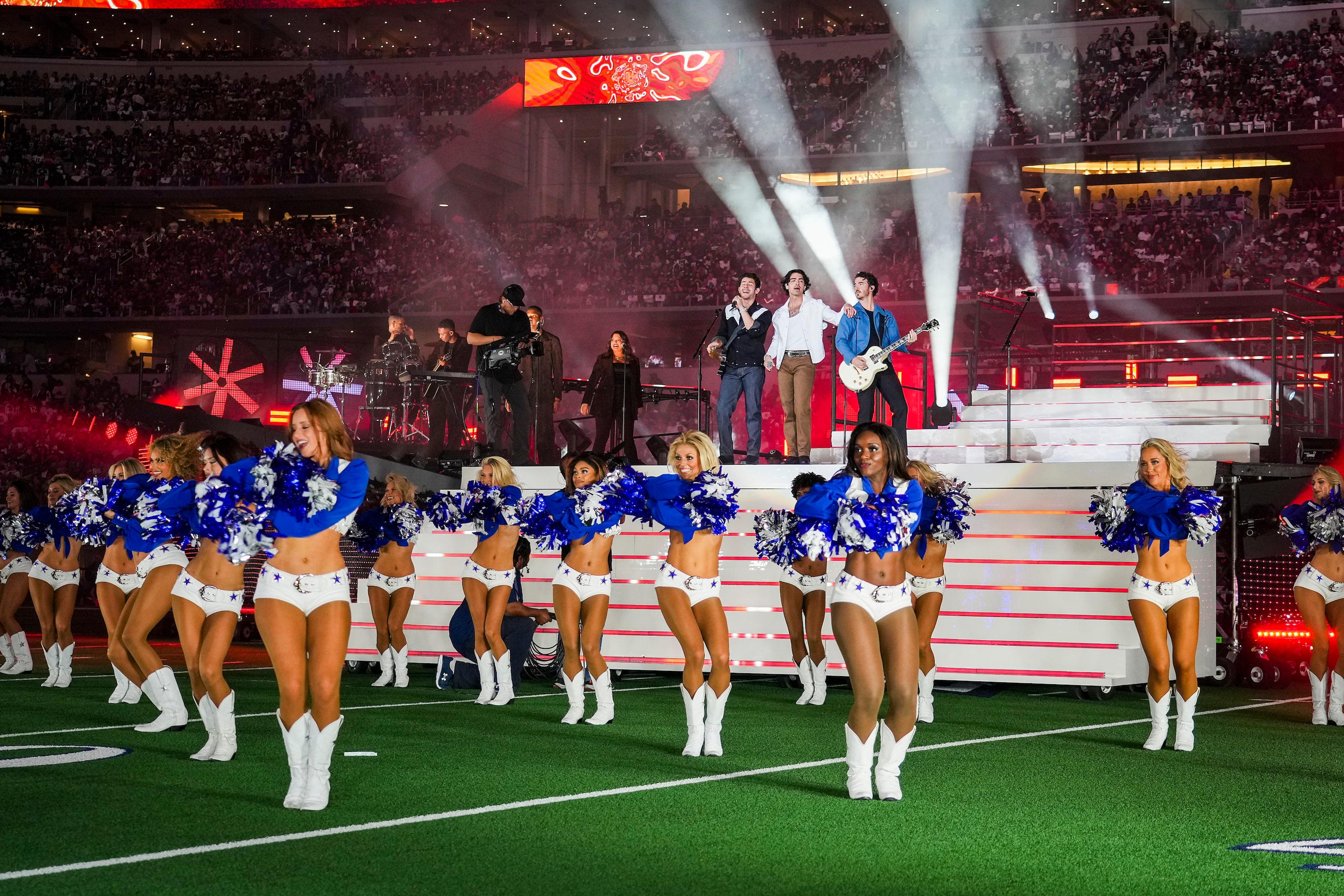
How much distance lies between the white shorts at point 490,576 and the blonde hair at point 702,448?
291 cm

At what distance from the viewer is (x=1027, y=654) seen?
12.5 metres

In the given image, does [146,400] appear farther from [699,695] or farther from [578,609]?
[699,695]

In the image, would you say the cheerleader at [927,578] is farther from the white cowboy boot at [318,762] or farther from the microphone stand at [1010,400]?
the white cowboy boot at [318,762]

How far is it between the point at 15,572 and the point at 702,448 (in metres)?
7.90

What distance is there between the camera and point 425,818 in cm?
595

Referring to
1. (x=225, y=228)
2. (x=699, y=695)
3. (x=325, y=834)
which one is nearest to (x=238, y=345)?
(x=225, y=228)

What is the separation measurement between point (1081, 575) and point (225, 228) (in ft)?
96.4

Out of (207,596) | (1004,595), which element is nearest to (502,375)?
(1004,595)

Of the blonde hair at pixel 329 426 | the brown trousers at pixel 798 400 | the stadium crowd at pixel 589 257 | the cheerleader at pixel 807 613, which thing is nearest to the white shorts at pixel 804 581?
the cheerleader at pixel 807 613

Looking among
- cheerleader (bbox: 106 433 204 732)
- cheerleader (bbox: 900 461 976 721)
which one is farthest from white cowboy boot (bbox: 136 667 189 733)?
cheerleader (bbox: 900 461 976 721)

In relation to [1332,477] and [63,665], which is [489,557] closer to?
[63,665]

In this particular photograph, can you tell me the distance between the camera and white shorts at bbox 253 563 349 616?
5902 millimetres

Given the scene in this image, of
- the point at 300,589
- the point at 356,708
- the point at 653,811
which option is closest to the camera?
the point at 300,589

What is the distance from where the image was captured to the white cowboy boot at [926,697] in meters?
10.2
